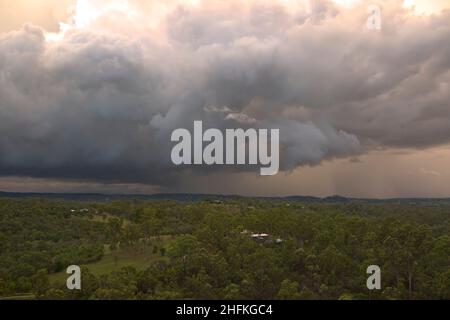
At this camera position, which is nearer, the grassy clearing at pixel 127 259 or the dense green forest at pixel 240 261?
the dense green forest at pixel 240 261

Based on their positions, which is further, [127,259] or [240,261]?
[127,259]

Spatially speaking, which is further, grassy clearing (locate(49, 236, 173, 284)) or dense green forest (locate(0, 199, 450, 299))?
grassy clearing (locate(49, 236, 173, 284))

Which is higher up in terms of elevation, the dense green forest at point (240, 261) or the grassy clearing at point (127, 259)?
the dense green forest at point (240, 261)

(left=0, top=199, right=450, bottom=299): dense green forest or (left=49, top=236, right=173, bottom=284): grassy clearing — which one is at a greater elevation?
(left=0, top=199, right=450, bottom=299): dense green forest

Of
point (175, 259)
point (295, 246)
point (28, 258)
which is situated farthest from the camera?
point (28, 258)

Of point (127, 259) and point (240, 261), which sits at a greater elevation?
point (240, 261)

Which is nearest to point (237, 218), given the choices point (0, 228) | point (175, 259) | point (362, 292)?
point (175, 259)

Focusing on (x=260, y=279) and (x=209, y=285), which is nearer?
(x=209, y=285)
